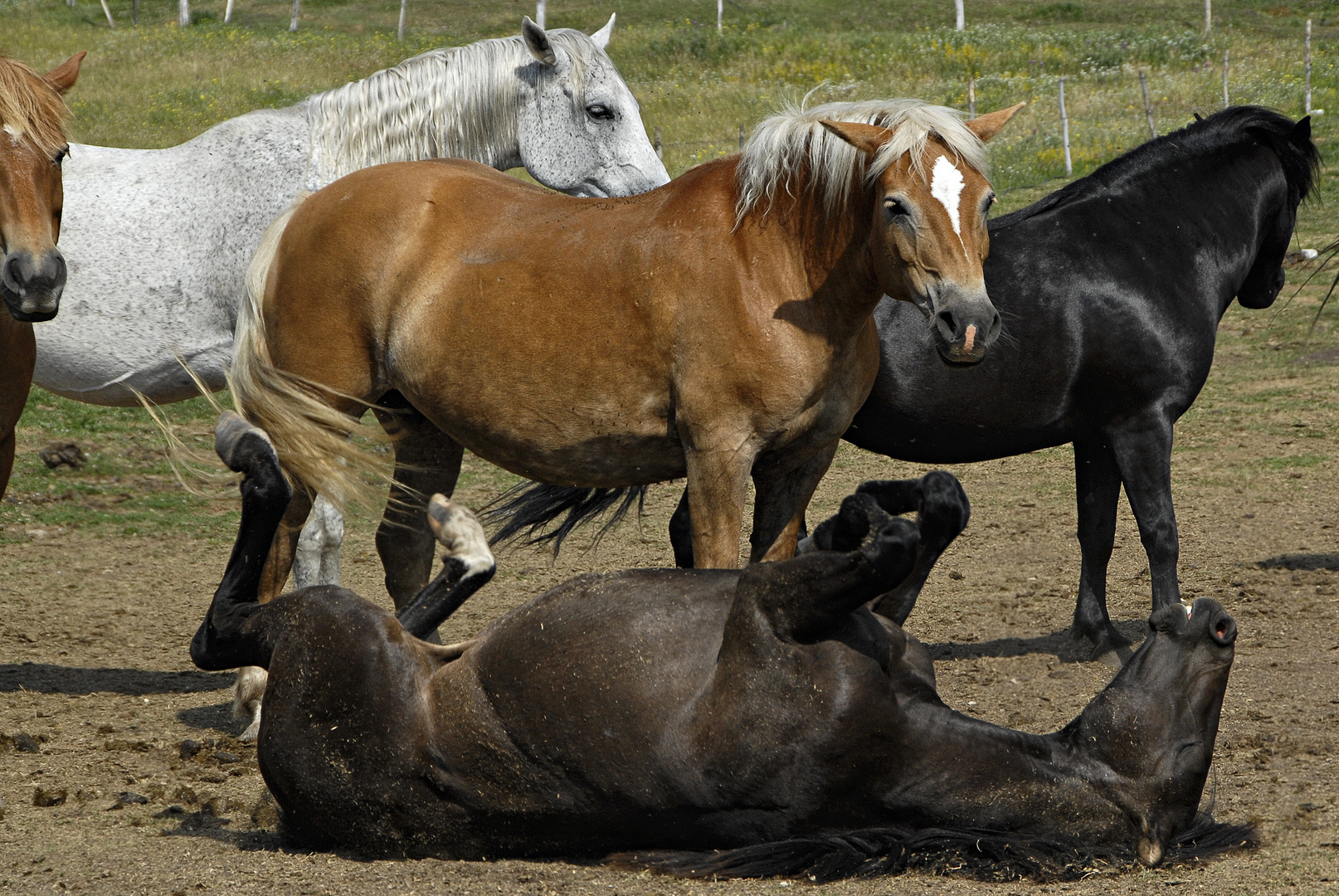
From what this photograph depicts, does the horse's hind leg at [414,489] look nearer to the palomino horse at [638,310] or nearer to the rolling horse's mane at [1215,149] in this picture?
the palomino horse at [638,310]

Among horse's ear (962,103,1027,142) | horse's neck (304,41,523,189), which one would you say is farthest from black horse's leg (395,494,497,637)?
horse's neck (304,41,523,189)

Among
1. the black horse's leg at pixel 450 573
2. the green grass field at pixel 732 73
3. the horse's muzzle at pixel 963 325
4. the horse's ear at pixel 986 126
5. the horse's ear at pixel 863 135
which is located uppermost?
the horse's ear at pixel 863 135

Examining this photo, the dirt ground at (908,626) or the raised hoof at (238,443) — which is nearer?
the dirt ground at (908,626)

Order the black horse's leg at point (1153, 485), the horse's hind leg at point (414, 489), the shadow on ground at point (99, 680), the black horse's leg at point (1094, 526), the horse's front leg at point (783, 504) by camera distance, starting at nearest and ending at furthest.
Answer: the horse's front leg at point (783, 504), the horse's hind leg at point (414, 489), the black horse's leg at point (1153, 485), the shadow on ground at point (99, 680), the black horse's leg at point (1094, 526)

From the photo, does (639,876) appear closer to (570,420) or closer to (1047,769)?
(1047,769)

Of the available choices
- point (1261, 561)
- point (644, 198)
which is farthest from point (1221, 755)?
point (1261, 561)

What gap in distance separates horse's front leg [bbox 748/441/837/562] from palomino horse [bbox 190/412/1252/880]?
91 cm

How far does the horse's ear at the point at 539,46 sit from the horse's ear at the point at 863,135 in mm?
1953

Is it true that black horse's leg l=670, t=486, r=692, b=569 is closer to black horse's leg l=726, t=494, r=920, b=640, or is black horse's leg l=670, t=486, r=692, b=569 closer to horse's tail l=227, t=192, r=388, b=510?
horse's tail l=227, t=192, r=388, b=510

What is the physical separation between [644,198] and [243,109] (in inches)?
888

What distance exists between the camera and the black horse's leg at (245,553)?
332cm

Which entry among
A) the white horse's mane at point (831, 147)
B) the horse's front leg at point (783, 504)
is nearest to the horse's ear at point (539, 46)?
the white horse's mane at point (831, 147)

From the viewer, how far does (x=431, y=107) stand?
5.15 meters

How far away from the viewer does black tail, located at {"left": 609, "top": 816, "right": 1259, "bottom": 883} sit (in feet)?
8.77
